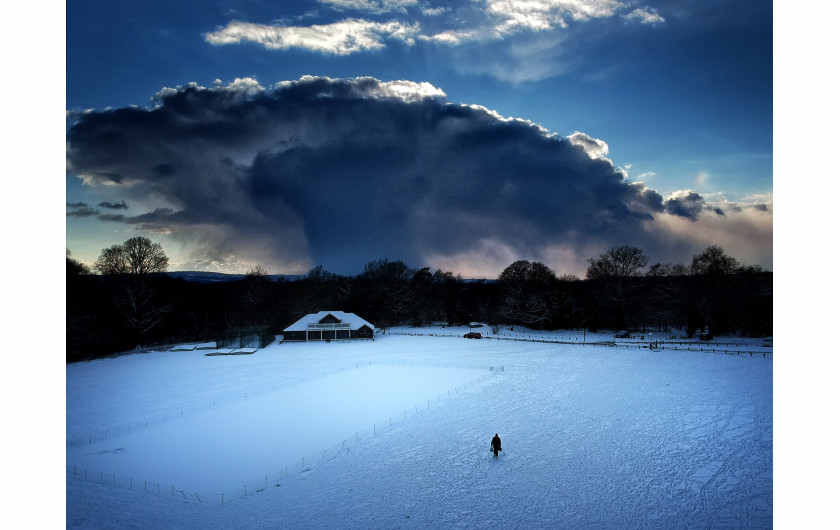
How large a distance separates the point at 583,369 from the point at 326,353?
21.8 meters

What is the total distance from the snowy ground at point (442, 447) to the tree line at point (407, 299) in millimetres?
14480

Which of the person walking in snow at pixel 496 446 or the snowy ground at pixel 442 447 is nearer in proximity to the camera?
the snowy ground at pixel 442 447

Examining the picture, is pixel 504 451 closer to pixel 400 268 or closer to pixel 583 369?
pixel 583 369

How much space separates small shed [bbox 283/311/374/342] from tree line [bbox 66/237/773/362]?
4.04m

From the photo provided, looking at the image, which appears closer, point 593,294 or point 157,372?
point 157,372

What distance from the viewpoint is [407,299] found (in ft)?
203

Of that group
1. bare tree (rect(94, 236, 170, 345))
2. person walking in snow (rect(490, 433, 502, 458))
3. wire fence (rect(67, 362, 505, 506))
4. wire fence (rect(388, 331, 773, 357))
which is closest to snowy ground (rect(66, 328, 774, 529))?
wire fence (rect(67, 362, 505, 506))

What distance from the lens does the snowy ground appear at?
9969mm

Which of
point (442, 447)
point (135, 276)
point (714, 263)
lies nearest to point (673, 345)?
point (714, 263)

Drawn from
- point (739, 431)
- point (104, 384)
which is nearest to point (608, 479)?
point (739, 431)

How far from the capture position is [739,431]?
1507 centimetres

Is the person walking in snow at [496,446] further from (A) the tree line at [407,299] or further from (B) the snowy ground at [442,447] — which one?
(A) the tree line at [407,299]

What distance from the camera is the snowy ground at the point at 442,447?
392 inches

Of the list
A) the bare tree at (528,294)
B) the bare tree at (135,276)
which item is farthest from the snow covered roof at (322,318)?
the bare tree at (528,294)
